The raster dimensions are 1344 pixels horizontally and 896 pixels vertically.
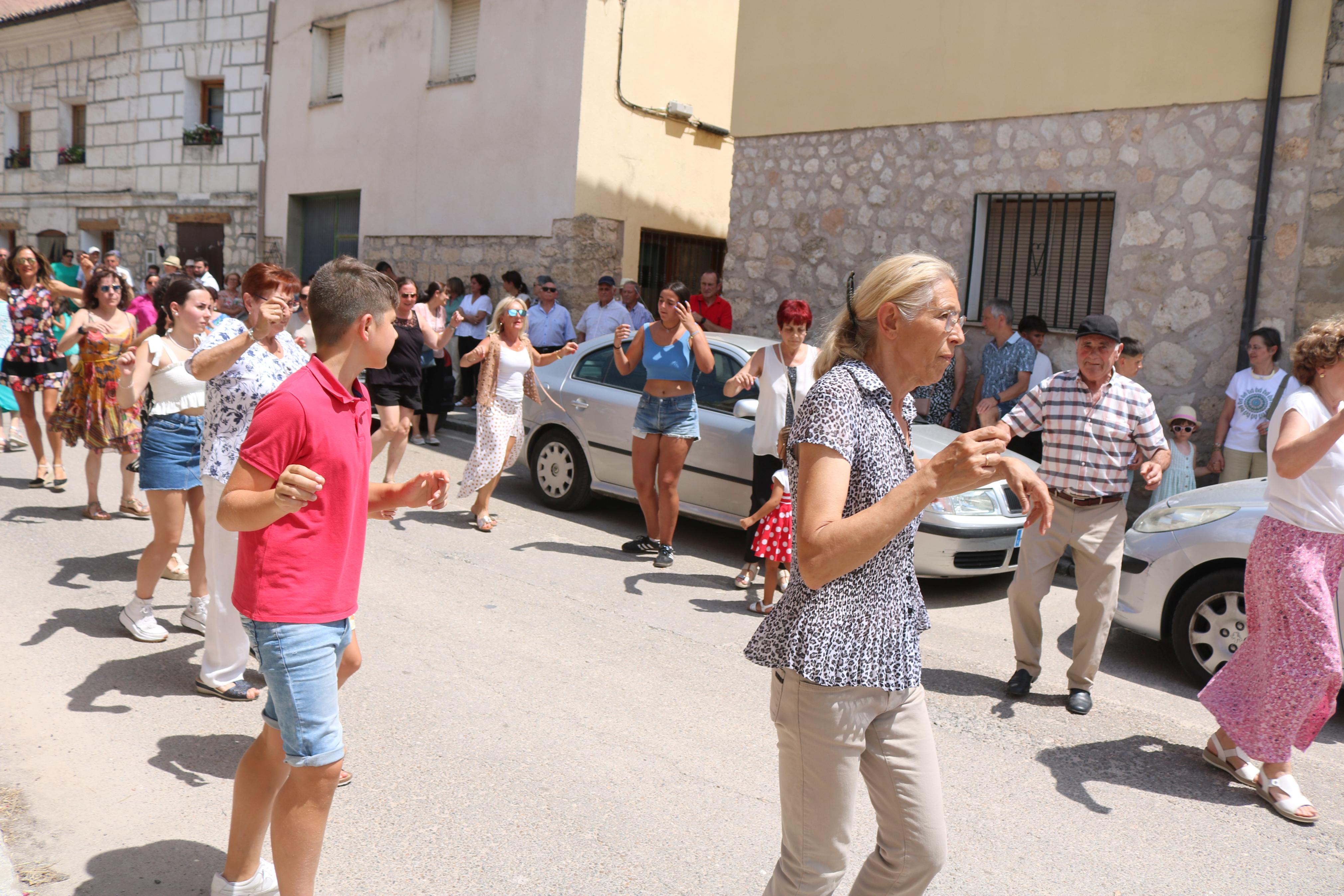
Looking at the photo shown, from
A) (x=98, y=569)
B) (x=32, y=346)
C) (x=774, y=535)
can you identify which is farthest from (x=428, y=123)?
(x=774, y=535)

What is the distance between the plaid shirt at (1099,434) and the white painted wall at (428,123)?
406 inches

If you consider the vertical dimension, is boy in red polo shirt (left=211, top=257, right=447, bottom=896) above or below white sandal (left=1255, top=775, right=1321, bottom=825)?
above

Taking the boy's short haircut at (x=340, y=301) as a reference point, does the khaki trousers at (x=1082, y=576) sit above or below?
below

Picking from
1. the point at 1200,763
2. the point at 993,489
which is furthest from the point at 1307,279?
the point at 1200,763

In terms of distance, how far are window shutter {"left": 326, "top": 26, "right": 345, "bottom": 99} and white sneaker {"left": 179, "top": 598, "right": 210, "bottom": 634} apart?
14642 mm

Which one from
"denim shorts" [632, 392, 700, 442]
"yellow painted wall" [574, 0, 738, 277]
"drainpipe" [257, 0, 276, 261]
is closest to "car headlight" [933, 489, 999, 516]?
"denim shorts" [632, 392, 700, 442]

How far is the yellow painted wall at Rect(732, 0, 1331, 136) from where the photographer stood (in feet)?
29.5

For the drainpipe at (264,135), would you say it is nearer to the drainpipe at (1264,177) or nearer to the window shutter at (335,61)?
the window shutter at (335,61)

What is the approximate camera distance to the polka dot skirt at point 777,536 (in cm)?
629

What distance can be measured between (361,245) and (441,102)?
3.01 metres

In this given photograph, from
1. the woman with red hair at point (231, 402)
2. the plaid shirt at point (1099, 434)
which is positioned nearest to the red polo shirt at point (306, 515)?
the woman with red hair at point (231, 402)

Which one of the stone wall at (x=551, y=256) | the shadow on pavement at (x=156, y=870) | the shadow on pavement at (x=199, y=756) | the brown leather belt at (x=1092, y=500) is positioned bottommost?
the shadow on pavement at (x=156, y=870)

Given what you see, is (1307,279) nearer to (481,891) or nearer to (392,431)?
(392,431)

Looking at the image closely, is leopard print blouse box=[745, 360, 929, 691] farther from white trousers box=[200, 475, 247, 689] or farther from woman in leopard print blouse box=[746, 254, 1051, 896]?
white trousers box=[200, 475, 247, 689]
